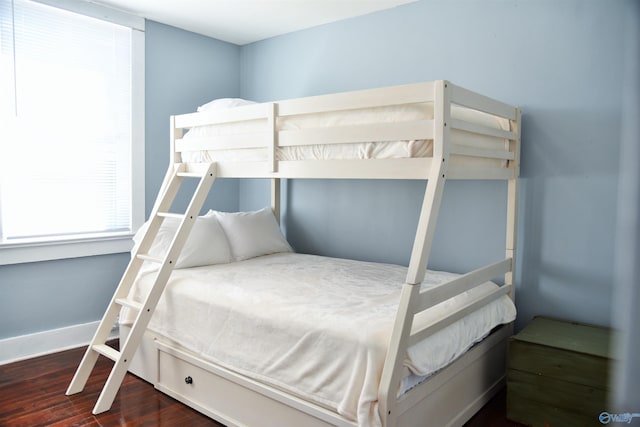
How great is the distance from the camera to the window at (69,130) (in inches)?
115

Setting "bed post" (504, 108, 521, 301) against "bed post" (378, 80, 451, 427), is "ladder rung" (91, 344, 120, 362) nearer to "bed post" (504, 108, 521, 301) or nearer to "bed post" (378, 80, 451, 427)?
"bed post" (378, 80, 451, 427)

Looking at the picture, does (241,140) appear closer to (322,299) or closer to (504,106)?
(322,299)

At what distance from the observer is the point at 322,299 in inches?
87.6

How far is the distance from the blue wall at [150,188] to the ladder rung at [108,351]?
77cm

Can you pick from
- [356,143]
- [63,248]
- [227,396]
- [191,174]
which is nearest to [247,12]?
[191,174]

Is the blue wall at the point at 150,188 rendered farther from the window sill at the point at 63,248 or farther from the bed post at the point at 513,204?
the bed post at the point at 513,204

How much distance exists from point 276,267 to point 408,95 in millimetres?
1514

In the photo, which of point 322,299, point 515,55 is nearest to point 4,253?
point 322,299

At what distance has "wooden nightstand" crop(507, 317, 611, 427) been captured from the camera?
2.07 meters

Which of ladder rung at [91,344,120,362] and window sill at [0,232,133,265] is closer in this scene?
ladder rung at [91,344,120,362]

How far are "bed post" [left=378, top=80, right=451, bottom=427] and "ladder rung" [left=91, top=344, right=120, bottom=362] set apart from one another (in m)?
1.50

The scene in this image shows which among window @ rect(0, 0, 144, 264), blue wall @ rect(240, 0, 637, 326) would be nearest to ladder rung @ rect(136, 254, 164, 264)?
window @ rect(0, 0, 144, 264)

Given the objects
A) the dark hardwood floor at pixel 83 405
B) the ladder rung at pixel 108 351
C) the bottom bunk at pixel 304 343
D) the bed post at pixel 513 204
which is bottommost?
the dark hardwood floor at pixel 83 405

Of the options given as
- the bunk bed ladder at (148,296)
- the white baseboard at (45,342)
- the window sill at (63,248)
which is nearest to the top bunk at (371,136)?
the bunk bed ladder at (148,296)
